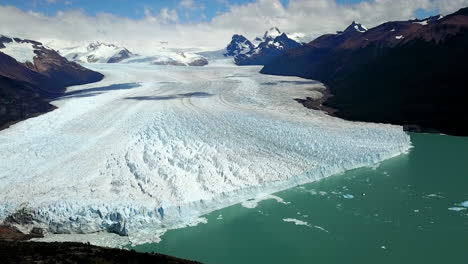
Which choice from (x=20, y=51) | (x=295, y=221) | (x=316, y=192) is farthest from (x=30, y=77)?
(x=295, y=221)

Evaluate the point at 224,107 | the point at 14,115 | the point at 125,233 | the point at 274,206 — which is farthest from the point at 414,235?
the point at 14,115

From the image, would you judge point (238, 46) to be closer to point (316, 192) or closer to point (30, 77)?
point (30, 77)

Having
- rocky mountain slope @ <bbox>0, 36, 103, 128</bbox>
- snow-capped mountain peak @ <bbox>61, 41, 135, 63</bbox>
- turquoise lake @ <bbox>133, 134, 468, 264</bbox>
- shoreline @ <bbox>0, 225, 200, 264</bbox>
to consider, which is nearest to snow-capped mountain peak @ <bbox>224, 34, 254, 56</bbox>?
snow-capped mountain peak @ <bbox>61, 41, 135, 63</bbox>

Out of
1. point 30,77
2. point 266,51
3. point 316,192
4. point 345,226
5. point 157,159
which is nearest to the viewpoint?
point 345,226

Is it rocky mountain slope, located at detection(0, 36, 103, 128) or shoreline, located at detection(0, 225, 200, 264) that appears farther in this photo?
rocky mountain slope, located at detection(0, 36, 103, 128)

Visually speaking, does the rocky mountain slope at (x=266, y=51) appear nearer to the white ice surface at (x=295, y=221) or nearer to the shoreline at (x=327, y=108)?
the shoreline at (x=327, y=108)

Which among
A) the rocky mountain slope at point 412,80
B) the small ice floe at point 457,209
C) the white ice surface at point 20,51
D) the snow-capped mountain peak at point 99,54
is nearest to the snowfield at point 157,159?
the rocky mountain slope at point 412,80

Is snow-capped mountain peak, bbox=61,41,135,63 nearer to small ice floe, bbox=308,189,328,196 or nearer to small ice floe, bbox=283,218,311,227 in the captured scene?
small ice floe, bbox=308,189,328,196
